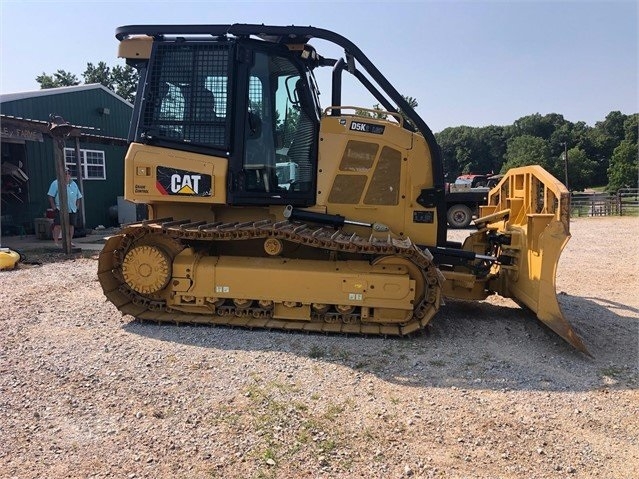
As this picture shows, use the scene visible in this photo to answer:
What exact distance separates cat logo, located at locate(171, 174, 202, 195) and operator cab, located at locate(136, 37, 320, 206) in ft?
1.07

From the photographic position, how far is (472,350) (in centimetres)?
496

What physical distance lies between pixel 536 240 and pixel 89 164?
16762 millimetres

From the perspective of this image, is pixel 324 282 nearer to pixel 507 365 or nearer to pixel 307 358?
pixel 307 358

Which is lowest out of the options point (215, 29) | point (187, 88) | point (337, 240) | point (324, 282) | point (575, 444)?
point (575, 444)

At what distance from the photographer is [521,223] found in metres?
6.36

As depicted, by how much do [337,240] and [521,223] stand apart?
2.68 meters

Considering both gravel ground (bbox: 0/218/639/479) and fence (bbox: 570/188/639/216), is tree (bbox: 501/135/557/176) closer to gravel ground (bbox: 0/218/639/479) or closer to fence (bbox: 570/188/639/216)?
fence (bbox: 570/188/639/216)

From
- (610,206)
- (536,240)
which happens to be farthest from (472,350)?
(610,206)

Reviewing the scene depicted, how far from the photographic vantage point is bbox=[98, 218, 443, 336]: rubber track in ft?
17.0

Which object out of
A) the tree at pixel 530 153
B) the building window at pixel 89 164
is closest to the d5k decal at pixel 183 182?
the building window at pixel 89 164

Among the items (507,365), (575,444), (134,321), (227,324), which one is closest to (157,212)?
(134,321)

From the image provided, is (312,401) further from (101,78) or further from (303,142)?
(101,78)

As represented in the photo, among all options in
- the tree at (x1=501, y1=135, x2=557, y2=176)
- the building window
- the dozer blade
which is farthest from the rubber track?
the tree at (x1=501, y1=135, x2=557, y2=176)

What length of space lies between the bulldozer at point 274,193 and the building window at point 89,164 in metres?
12.9
